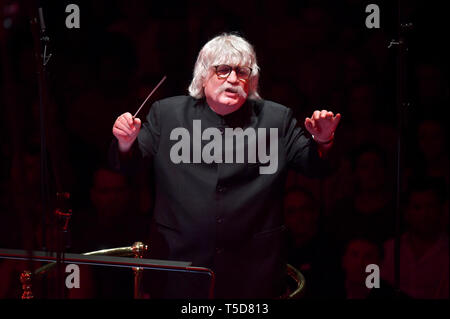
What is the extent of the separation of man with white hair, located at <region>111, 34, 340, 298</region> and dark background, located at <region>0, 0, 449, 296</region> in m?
0.66

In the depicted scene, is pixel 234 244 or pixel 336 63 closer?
pixel 234 244

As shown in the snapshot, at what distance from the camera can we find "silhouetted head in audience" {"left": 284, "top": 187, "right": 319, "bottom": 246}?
3.03 m

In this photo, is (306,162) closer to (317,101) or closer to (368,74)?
(317,101)

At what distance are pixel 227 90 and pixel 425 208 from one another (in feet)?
4.10

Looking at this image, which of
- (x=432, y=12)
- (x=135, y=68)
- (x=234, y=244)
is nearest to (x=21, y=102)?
(x=135, y=68)

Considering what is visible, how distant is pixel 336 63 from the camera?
11.1 feet

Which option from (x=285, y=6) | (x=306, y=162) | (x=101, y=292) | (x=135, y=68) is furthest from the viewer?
(x=285, y=6)

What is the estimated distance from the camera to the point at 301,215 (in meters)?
3.03

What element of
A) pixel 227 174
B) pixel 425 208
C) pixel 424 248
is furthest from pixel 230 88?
pixel 424 248

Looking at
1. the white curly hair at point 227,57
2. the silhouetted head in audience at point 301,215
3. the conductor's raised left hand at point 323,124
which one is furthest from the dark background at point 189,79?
the conductor's raised left hand at point 323,124

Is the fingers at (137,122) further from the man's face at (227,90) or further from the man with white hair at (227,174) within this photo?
the man's face at (227,90)

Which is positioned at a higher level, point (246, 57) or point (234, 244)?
point (246, 57)

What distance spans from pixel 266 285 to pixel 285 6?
170 centimetres

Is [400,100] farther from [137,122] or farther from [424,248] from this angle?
[424,248]
